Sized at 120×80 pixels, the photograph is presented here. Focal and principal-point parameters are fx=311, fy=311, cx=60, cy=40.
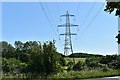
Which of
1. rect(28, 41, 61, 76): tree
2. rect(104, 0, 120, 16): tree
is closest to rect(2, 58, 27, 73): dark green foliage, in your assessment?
rect(28, 41, 61, 76): tree

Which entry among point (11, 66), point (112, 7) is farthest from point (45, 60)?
point (112, 7)

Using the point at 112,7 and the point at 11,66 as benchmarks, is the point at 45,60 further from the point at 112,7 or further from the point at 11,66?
the point at 112,7

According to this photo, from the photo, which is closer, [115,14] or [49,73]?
[49,73]

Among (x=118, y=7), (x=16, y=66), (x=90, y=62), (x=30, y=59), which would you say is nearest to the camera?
(x=30, y=59)

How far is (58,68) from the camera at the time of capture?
2842 centimetres

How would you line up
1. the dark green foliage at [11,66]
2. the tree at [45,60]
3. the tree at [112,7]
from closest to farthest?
the tree at [45,60]
the dark green foliage at [11,66]
the tree at [112,7]

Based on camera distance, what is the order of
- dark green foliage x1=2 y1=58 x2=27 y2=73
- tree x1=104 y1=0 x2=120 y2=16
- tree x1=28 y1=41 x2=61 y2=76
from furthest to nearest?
tree x1=104 y1=0 x2=120 y2=16 → dark green foliage x1=2 y1=58 x2=27 y2=73 → tree x1=28 y1=41 x2=61 y2=76

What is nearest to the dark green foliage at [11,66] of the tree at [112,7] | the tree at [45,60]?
the tree at [45,60]

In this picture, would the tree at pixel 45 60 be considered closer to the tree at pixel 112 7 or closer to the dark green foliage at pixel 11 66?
the dark green foliage at pixel 11 66

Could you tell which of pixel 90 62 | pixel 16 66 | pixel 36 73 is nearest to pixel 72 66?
pixel 90 62

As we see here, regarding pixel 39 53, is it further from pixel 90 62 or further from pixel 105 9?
pixel 90 62

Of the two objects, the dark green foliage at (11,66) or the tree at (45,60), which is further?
the dark green foliage at (11,66)

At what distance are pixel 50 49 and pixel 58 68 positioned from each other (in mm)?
1912

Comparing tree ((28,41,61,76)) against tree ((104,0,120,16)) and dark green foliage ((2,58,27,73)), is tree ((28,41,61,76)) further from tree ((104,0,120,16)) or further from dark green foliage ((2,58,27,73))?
tree ((104,0,120,16))
